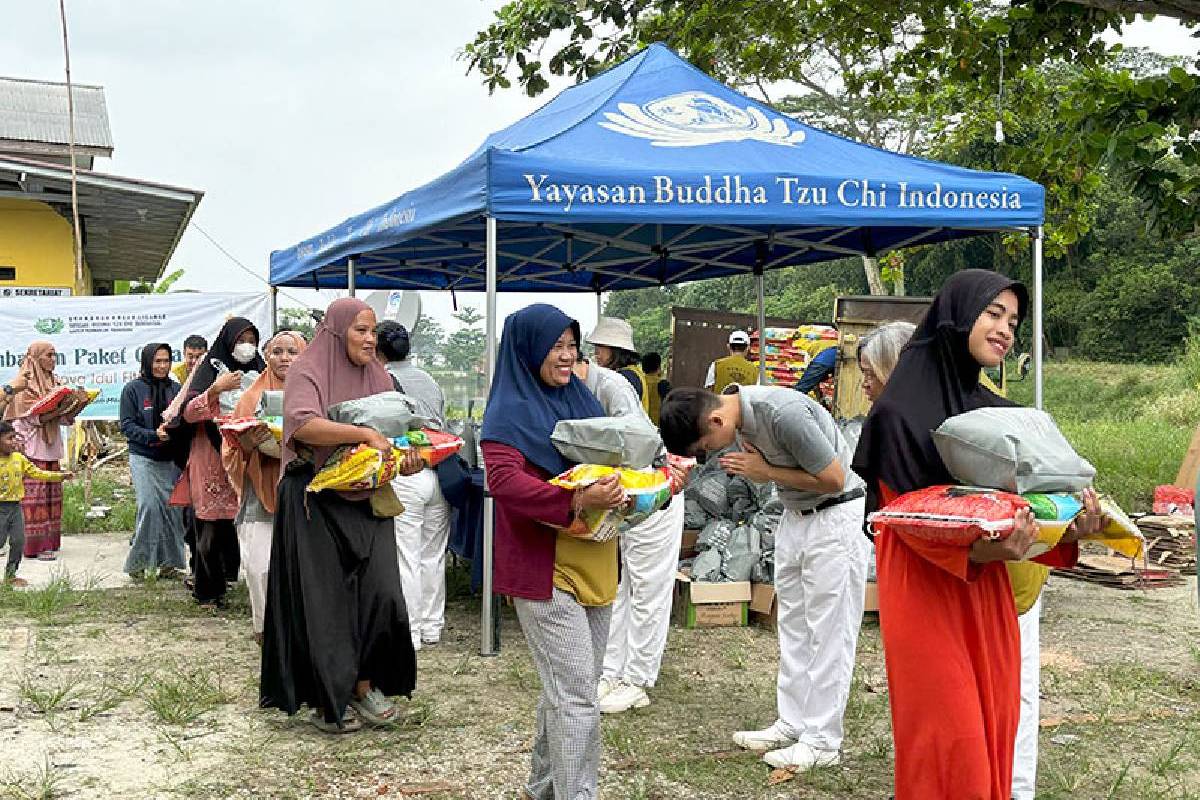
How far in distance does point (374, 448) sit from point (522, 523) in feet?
3.70

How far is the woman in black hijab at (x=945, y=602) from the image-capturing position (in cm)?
290

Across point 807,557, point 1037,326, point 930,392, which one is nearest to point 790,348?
point 1037,326

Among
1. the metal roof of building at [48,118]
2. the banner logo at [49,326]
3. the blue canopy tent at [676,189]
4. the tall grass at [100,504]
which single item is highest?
the metal roof of building at [48,118]

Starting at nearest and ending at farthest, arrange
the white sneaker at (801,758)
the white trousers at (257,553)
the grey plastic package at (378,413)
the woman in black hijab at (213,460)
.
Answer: the white sneaker at (801,758)
the grey plastic package at (378,413)
the white trousers at (257,553)
the woman in black hijab at (213,460)

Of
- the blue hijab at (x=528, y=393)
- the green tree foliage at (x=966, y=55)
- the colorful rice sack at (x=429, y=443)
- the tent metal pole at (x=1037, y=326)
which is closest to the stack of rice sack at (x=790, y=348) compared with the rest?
the green tree foliage at (x=966, y=55)

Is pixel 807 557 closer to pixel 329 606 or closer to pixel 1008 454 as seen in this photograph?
pixel 1008 454

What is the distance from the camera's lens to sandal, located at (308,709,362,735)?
487cm

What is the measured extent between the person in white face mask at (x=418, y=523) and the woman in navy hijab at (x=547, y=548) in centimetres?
272

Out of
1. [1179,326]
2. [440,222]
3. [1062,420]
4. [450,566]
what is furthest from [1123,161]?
[1179,326]

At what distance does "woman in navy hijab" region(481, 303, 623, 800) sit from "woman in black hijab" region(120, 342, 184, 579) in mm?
4895

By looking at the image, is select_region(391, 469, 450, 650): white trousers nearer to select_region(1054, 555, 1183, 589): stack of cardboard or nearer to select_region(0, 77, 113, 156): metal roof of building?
select_region(1054, 555, 1183, 589): stack of cardboard

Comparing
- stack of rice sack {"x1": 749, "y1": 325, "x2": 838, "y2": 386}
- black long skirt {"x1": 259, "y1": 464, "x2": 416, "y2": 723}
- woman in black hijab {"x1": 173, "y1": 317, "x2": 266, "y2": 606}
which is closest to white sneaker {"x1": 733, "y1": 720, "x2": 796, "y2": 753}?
black long skirt {"x1": 259, "y1": 464, "x2": 416, "y2": 723}

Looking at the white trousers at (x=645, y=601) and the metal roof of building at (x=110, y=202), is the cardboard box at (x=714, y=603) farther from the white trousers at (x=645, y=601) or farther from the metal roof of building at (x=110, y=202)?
the metal roof of building at (x=110, y=202)

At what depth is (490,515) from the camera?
20.1 ft
